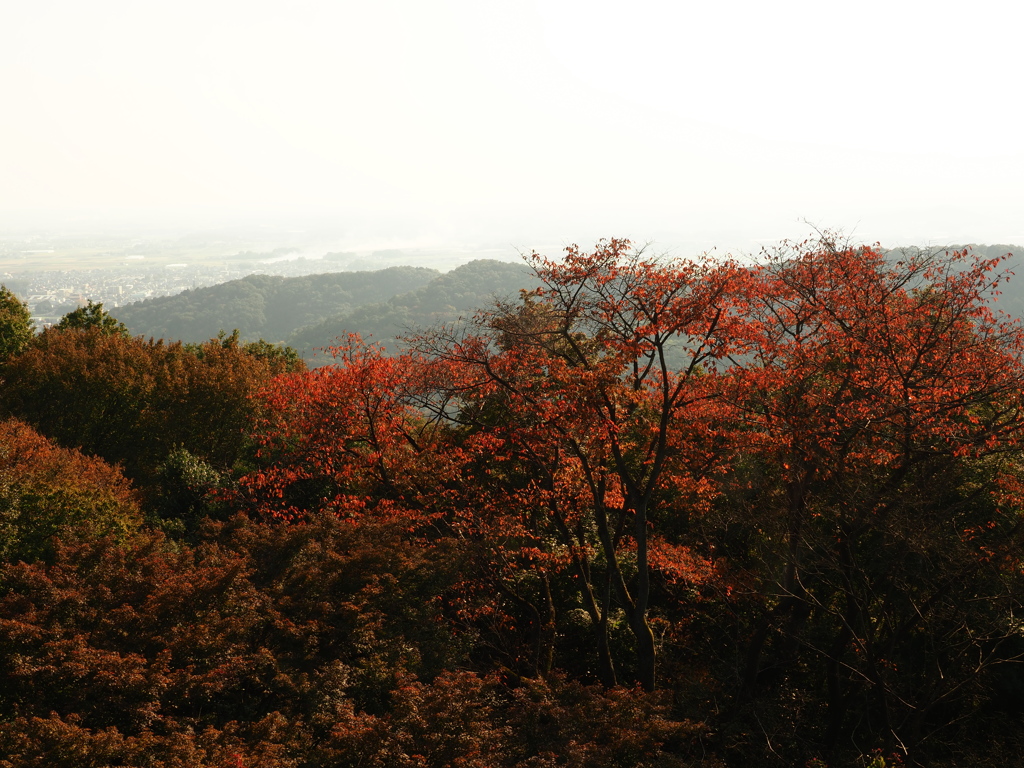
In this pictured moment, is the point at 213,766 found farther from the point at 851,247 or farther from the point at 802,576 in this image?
the point at 851,247

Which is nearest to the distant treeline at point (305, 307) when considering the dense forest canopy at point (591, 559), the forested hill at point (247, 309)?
the forested hill at point (247, 309)

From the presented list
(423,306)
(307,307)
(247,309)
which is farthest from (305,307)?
(423,306)

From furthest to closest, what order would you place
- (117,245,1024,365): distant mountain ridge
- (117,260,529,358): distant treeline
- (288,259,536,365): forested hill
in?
(117,260,529,358): distant treeline, (117,245,1024,365): distant mountain ridge, (288,259,536,365): forested hill

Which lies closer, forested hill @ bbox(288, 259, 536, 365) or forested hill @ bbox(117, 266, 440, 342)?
forested hill @ bbox(288, 259, 536, 365)

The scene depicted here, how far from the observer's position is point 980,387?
13.3 metres

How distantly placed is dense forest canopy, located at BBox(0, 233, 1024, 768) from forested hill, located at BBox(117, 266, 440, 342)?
15511 centimetres

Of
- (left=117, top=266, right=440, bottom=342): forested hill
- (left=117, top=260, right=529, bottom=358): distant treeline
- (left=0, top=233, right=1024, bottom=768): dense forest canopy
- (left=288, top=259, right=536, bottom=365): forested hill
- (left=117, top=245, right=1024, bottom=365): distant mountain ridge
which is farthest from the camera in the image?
(left=117, top=266, right=440, bottom=342): forested hill

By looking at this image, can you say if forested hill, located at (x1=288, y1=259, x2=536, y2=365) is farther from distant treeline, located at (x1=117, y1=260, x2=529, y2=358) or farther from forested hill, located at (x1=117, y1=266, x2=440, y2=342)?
forested hill, located at (x1=117, y1=266, x2=440, y2=342)

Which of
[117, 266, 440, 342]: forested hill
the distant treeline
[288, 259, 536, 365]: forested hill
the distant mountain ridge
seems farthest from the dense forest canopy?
[117, 266, 440, 342]: forested hill

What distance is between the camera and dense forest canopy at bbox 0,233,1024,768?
9.23 metres

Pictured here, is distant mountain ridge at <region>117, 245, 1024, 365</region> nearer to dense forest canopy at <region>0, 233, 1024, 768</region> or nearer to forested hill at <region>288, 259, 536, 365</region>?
forested hill at <region>288, 259, 536, 365</region>

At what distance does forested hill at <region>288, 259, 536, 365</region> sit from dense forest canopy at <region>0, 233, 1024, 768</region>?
116871 millimetres

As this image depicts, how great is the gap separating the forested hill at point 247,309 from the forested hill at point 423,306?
20309 millimetres

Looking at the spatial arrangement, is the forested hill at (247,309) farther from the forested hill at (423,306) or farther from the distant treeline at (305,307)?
the forested hill at (423,306)
